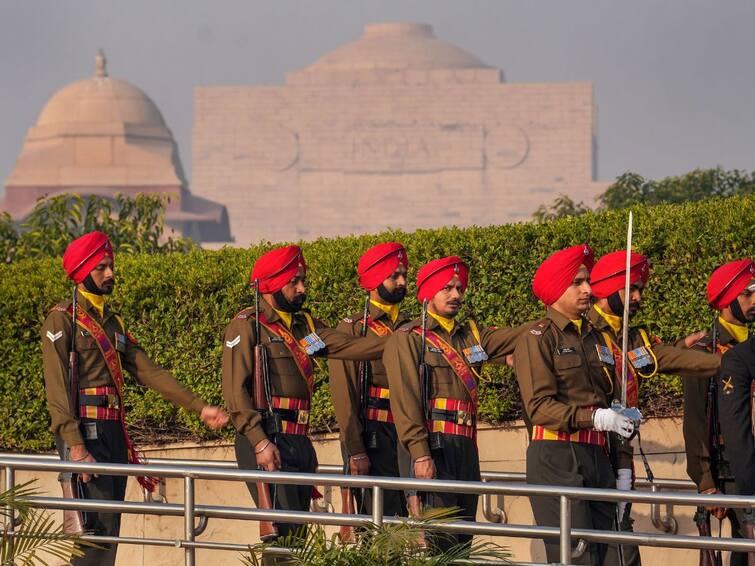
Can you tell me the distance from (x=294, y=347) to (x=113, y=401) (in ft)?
3.44

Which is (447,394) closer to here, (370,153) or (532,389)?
(532,389)

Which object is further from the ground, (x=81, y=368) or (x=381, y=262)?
(x=381, y=262)

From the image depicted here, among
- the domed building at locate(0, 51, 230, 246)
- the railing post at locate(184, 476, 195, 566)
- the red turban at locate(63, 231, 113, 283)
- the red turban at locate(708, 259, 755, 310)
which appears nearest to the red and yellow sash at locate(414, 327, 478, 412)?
the red turban at locate(708, 259, 755, 310)

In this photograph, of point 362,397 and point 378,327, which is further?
point 378,327

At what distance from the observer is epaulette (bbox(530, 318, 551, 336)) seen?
30.9 ft

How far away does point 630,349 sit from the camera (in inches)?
390

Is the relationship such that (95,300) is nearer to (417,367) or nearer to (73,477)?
(73,477)

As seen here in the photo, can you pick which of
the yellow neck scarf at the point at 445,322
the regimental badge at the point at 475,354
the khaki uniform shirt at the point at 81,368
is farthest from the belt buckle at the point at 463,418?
the khaki uniform shirt at the point at 81,368

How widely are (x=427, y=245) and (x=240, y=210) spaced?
453 ft

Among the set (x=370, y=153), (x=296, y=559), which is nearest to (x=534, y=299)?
(x=296, y=559)

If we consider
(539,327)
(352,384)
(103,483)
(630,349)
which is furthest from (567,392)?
(103,483)

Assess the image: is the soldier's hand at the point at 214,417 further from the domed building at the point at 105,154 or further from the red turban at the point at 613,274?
the domed building at the point at 105,154

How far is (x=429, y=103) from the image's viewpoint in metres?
149

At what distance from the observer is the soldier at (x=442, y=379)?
9.65 meters
